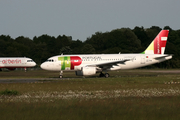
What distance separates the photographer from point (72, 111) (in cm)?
1172

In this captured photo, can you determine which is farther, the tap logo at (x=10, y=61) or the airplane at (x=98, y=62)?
the tap logo at (x=10, y=61)

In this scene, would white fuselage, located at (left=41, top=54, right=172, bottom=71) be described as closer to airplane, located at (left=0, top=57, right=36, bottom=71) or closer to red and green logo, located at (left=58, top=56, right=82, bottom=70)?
red and green logo, located at (left=58, top=56, right=82, bottom=70)

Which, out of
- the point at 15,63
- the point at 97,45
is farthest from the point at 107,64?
the point at 97,45

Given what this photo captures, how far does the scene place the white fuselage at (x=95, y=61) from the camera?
37.9 meters

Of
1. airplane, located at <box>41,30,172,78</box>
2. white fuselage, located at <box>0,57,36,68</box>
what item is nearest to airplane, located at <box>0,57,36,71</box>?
white fuselage, located at <box>0,57,36,68</box>

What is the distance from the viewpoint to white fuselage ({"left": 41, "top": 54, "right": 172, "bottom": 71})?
124 ft

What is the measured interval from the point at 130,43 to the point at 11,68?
5471cm

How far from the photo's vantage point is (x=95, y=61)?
38.6 meters

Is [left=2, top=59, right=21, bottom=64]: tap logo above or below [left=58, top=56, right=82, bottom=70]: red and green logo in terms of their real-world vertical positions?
above

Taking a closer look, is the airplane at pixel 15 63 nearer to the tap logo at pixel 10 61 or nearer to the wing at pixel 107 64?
the tap logo at pixel 10 61

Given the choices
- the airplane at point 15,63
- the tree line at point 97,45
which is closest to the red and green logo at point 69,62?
the airplane at point 15,63

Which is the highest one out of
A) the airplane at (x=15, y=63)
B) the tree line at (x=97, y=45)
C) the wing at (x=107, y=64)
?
the tree line at (x=97, y=45)

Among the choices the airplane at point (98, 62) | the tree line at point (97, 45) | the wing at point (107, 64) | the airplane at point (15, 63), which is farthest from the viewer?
the tree line at point (97, 45)

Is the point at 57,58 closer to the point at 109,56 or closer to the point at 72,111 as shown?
the point at 109,56
